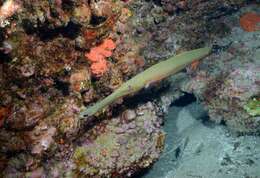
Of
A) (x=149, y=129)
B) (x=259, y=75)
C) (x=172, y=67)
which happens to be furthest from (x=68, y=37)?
(x=259, y=75)

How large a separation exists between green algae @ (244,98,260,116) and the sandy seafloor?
1.89 ft

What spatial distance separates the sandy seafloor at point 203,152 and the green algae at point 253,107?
1.89 ft

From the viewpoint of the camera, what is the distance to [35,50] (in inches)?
203

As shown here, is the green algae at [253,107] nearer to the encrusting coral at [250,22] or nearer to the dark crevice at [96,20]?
the encrusting coral at [250,22]

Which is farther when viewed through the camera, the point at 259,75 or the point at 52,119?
the point at 259,75

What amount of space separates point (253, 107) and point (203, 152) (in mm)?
1279

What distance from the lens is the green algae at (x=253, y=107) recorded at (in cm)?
618

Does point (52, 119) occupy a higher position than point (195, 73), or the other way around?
point (52, 119)

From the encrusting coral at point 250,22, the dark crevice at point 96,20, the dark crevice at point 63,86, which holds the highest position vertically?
the dark crevice at point 96,20

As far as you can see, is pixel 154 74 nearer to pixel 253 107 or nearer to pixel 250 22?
pixel 253 107

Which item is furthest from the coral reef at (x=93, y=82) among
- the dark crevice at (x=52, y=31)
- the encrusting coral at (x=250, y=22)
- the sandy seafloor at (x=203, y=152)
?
the encrusting coral at (x=250, y=22)

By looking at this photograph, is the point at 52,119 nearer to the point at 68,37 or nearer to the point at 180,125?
the point at 68,37

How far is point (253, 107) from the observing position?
6.23 m

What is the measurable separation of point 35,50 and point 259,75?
396 cm
